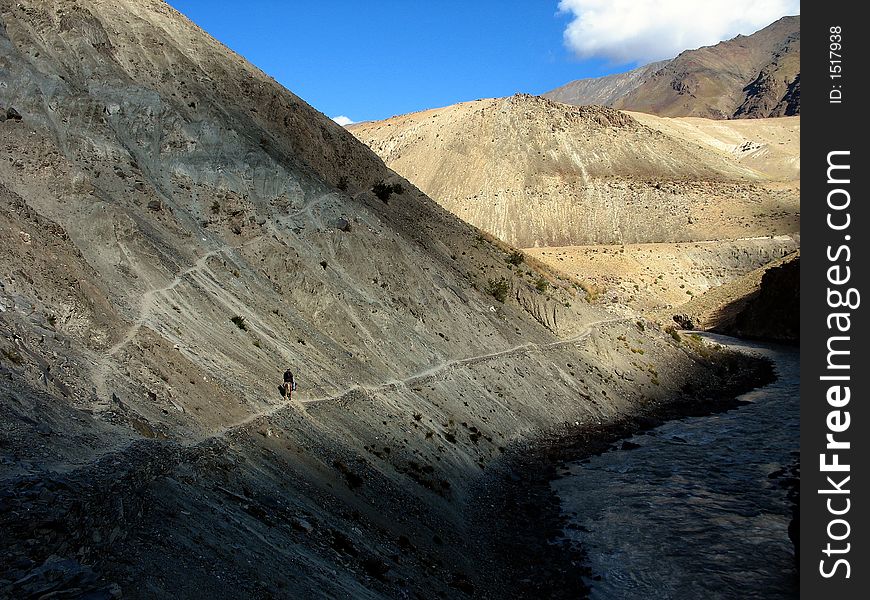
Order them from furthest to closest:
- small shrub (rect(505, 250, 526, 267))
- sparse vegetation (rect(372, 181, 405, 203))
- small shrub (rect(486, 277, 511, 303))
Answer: small shrub (rect(505, 250, 526, 267))
sparse vegetation (rect(372, 181, 405, 203))
small shrub (rect(486, 277, 511, 303))

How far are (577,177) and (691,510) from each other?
97.6 metres

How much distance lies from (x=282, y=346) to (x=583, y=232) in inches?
3397

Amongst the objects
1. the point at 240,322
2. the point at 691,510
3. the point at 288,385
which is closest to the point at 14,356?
the point at 288,385

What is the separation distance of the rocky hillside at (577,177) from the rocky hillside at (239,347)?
60.8 meters

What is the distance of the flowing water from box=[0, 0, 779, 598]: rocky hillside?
3.63 metres

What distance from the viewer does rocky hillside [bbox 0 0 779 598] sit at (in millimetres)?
13828

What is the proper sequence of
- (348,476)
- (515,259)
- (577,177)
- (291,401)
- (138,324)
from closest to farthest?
(348,476)
(138,324)
(291,401)
(515,259)
(577,177)

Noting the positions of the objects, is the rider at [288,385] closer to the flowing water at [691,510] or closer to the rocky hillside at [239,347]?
the rocky hillside at [239,347]

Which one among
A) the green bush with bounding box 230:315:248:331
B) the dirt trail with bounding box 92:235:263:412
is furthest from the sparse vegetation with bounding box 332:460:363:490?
the green bush with bounding box 230:315:248:331

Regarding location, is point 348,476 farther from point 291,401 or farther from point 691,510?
point 691,510

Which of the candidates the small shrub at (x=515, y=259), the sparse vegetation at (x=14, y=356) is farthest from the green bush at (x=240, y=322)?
the small shrub at (x=515, y=259)

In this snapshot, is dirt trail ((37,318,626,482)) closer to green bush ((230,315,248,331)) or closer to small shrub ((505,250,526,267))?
green bush ((230,315,248,331))

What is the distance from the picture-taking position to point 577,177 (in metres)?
118

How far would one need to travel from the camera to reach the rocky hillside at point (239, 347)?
1383 centimetres
